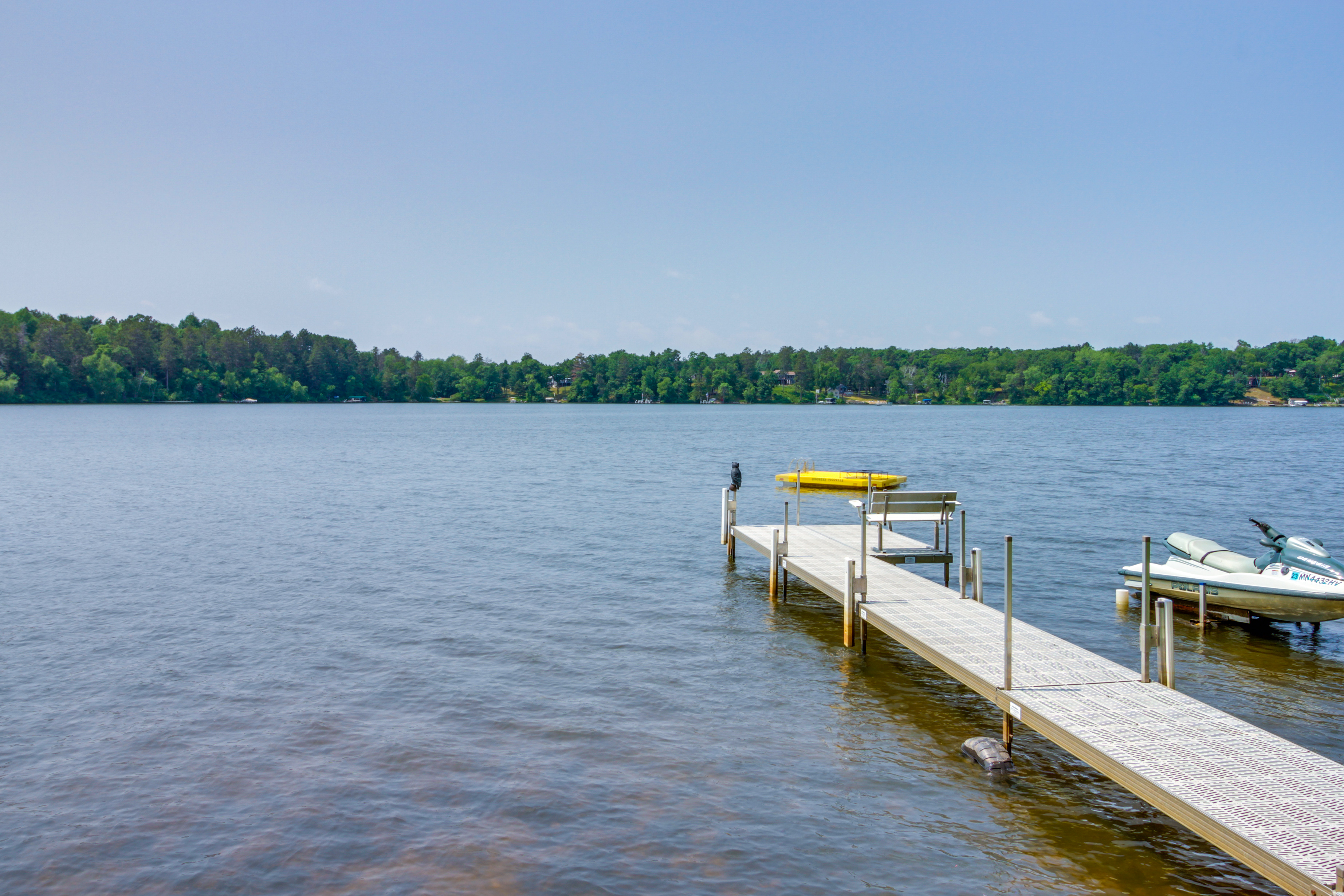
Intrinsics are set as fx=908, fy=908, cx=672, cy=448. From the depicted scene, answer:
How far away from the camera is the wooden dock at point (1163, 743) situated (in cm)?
650

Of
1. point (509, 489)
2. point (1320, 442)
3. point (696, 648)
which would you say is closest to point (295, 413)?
point (509, 489)

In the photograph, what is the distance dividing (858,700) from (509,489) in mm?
30263

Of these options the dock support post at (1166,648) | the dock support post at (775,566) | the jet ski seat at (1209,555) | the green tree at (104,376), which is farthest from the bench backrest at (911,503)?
the green tree at (104,376)

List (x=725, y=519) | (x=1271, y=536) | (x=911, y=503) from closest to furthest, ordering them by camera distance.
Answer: (x=1271, y=536) → (x=911, y=503) → (x=725, y=519)

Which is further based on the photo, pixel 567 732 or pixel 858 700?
pixel 858 700

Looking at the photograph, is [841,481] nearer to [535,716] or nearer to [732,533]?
[732,533]

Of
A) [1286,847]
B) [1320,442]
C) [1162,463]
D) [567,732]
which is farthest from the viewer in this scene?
[1320,442]

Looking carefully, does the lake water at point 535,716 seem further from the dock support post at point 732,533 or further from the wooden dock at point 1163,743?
the wooden dock at point 1163,743

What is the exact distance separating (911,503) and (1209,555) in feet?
17.5

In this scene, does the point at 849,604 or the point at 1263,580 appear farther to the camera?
the point at 1263,580

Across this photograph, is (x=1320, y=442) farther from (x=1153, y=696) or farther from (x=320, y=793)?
(x=320, y=793)

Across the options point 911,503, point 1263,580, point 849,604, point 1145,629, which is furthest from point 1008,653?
point 1263,580

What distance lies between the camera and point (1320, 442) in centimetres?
8081

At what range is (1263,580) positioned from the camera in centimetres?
1495
